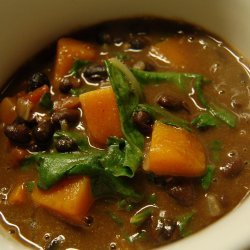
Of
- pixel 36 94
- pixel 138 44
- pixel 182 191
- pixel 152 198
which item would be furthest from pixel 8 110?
pixel 182 191

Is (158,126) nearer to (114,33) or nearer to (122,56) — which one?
(122,56)

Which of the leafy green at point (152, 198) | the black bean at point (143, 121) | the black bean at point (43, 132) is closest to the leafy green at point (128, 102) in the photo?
the black bean at point (143, 121)

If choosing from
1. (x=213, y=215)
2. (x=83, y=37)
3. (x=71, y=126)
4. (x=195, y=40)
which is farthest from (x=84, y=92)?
(x=213, y=215)

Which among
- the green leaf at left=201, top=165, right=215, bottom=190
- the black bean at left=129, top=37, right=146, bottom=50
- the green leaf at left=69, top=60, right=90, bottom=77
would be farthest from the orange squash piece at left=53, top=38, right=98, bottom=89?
the green leaf at left=201, top=165, right=215, bottom=190

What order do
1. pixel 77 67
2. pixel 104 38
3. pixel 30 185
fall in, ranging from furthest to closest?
pixel 104 38 < pixel 77 67 < pixel 30 185

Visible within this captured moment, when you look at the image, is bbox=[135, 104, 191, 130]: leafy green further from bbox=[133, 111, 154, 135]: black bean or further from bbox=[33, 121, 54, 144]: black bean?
bbox=[33, 121, 54, 144]: black bean

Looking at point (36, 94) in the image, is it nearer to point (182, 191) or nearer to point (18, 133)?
point (18, 133)
